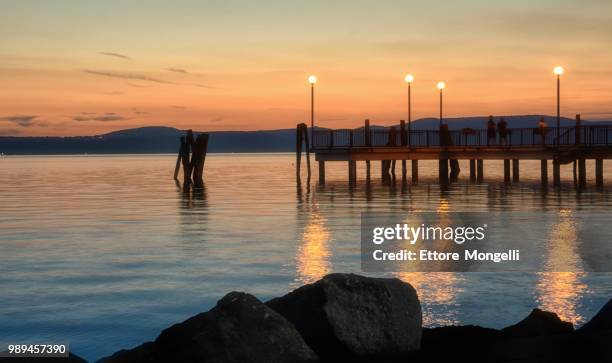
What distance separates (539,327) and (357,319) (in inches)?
79.7

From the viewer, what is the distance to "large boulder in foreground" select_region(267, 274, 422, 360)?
8.59 metres

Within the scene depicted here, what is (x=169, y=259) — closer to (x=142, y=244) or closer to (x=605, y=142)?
(x=142, y=244)

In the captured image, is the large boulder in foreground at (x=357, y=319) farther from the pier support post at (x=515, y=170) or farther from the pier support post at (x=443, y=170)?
the pier support post at (x=515, y=170)

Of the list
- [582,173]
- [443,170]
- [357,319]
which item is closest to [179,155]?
[443,170]

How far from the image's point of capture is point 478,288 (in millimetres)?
14125

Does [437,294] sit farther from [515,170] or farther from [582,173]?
[515,170]

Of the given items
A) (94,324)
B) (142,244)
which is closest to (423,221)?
(142,244)

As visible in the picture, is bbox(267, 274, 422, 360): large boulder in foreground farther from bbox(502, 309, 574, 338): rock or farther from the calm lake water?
the calm lake water

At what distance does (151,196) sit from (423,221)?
62.8 feet

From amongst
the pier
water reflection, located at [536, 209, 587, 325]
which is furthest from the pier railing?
water reflection, located at [536, 209, 587, 325]

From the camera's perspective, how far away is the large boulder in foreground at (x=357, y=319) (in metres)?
8.59

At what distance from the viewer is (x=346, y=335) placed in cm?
858

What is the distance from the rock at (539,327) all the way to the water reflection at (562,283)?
88.8 inches

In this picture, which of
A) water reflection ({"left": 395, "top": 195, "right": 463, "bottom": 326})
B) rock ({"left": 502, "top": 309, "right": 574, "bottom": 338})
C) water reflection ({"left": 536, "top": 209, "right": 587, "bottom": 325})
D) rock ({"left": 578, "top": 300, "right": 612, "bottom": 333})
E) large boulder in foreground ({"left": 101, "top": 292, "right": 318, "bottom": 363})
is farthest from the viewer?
water reflection ({"left": 536, "top": 209, "right": 587, "bottom": 325})
